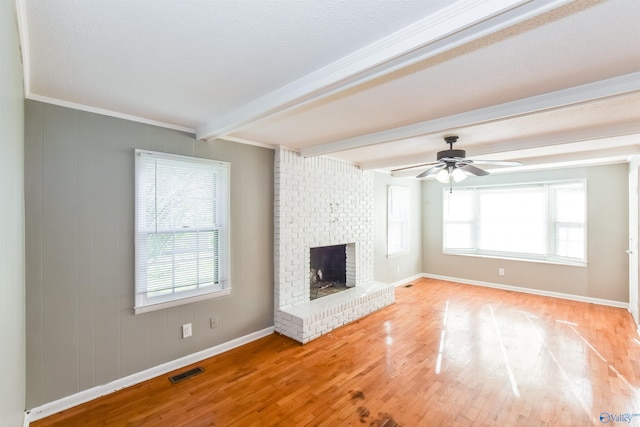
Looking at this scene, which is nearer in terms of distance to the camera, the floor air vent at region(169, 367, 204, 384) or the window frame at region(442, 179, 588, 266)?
the floor air vent at region(169, 367, 204, 384)

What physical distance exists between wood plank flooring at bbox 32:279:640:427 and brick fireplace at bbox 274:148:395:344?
26cm

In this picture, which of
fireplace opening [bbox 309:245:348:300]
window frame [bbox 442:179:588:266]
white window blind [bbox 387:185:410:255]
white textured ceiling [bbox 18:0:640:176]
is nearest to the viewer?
white textured ceiling [bbox 18:0:640:176]

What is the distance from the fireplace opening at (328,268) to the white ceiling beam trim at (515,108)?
88.5 inches

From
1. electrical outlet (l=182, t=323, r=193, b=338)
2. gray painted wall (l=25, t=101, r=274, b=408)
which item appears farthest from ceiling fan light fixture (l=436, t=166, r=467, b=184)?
electrical outlet (l=182, t=323, r=193, b=338)

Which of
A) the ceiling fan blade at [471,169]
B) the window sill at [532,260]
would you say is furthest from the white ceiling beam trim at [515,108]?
the window sill at [532,260]

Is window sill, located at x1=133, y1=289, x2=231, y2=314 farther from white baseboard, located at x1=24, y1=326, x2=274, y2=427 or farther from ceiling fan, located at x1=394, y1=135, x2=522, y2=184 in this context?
ceiling fan, located at x1=394, y1=135, x2=522, y2=184

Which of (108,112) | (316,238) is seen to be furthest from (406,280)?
(108,112)

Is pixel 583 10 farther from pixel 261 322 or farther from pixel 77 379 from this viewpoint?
pixel 77 379

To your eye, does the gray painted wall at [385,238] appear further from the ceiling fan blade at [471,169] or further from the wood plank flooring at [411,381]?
the ceiling fan blade at [471,169]

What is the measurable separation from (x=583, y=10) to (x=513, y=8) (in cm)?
42

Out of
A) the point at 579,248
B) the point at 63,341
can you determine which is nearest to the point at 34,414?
the point at 63,341

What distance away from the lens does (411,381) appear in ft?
8.64

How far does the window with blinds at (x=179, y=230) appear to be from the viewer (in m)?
2.63

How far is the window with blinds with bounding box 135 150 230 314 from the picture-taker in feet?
8.64
